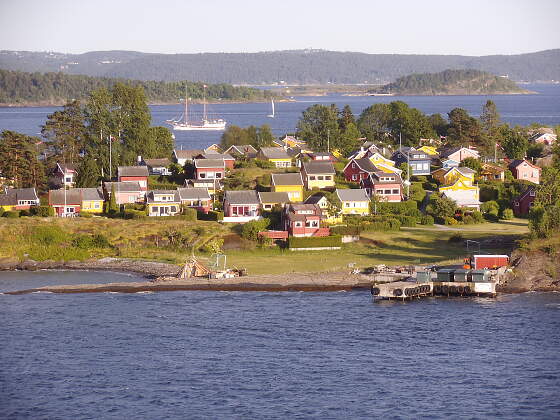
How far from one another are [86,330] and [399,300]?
17.5 m

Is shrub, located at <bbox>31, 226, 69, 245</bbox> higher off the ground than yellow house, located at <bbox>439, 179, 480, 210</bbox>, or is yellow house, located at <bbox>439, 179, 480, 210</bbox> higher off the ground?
yellow house, located at <bbox>439, 179, 480, 210</bbox>

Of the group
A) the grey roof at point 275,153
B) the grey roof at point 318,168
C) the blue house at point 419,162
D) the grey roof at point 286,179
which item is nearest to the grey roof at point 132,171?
the grey roof at point 286,179

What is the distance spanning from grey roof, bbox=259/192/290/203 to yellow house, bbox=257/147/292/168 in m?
15.2

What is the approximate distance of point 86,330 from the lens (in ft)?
154

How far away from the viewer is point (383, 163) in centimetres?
8700

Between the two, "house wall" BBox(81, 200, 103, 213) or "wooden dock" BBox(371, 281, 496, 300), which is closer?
"wooden dock" BBox(371, 281, 496, 300)

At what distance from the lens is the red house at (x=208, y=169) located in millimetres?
81188

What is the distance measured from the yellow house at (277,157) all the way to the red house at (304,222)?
2071 cm

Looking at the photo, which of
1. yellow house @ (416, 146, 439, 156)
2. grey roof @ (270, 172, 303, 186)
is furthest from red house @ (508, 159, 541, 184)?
grey roof @ (270, 172, 303, 186)

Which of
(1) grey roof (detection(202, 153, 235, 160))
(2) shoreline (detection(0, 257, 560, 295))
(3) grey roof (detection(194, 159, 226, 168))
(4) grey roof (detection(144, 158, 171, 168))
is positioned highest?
(1) grey roof (detection(202, 153, 235, 160))

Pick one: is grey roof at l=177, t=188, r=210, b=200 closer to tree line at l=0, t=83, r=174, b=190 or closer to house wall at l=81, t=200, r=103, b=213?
house wall at l=81, t=200, r=103, b=213

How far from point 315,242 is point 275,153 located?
25479 mm

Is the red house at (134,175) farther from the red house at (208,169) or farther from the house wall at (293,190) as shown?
the house wall at (293,190)

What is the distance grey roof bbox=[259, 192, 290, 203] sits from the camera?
2844 inches
